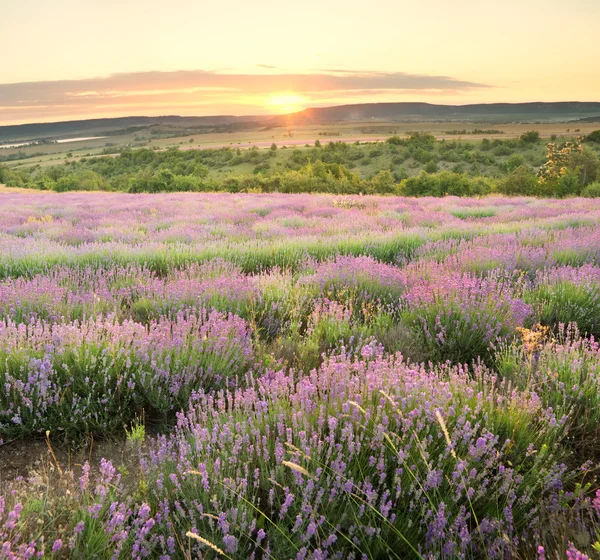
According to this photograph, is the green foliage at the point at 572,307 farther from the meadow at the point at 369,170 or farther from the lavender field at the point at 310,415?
the meadow at the point at 369,170

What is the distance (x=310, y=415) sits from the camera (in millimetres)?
2467

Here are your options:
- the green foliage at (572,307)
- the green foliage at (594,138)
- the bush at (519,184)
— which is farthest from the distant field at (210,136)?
the green foliage at (572,307)

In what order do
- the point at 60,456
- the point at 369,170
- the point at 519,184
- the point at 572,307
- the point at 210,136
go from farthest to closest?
1. the point at 210,136
2. the point at 369,170
3. the point at 519,184
4. the point at 572,307
5. the point at 60,456

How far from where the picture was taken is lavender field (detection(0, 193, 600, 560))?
6.32ft

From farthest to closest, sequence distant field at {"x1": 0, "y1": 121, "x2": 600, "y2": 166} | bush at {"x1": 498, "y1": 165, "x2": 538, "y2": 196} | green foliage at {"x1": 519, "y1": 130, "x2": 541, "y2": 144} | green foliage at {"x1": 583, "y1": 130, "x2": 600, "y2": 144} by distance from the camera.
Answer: distant field at {"x1": 0, "y1": 121, "x2": 600, "y2": 166} < green foliage at {"x1": 519, "y1": 130, "x2": 541, "y2": 144} < green foliage at {"x1": 583, "y1": 130, "x2": 600, "y2": 144} < bush at {"x1": 498, "y1": 165, "x2": 538, "y2": 196}

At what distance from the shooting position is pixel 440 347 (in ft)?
13.3

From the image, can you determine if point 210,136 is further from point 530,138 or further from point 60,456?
point 60,456

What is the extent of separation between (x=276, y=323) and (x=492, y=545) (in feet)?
9.66

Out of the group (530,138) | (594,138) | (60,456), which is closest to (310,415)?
(60,456)

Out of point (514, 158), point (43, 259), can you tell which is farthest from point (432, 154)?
point (43, 259)

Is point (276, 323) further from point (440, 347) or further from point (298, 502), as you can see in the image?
point (298, 502)

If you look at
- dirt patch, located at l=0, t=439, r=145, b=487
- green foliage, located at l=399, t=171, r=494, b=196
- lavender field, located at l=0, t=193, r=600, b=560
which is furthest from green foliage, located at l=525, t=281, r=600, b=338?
green foliage, located at l=399, t=171, r=494, b=196

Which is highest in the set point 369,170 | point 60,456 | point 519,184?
point 60,456

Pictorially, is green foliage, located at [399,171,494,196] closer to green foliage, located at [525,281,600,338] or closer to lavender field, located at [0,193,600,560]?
lavender field, located at [0,193,600,560]
